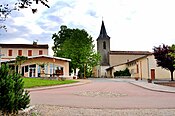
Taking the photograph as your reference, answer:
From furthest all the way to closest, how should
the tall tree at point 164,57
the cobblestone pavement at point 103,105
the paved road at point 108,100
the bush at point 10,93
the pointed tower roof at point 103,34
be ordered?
the pointed tower roof at point 103,34 < the tall tree at point 164,57 < the paved road at point 108,100 < the cobblestone pavement at point 103,105 < the bush at point 10,93

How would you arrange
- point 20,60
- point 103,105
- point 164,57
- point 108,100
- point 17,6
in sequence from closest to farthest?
point 17,6 < point 103,105 < point 108,100 < point 164,57 < point 20,60

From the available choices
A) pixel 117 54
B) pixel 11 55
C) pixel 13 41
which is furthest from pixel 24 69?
pixel 117 54

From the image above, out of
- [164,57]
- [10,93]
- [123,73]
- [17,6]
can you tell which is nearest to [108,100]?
[10,93]

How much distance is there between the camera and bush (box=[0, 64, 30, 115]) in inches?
260

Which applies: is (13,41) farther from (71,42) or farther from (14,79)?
(14,79)

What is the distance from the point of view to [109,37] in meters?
77.6

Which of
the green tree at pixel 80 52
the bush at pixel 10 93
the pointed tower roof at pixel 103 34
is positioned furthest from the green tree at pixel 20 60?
the pointed tower roof at pixel 103 34

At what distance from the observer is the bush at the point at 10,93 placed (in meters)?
6.60

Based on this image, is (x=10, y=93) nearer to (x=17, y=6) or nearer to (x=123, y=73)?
(x=17, y=6)

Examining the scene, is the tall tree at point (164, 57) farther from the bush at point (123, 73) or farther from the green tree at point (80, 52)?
the bush at point (123, 73)

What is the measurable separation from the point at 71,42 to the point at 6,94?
45968 millimetres

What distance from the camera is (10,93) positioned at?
258 inches

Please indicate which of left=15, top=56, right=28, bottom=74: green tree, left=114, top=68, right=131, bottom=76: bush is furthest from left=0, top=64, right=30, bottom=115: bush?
left=114, top=68, right=131, bottom=76: bush

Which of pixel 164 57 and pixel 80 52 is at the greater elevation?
pixel 80 52
